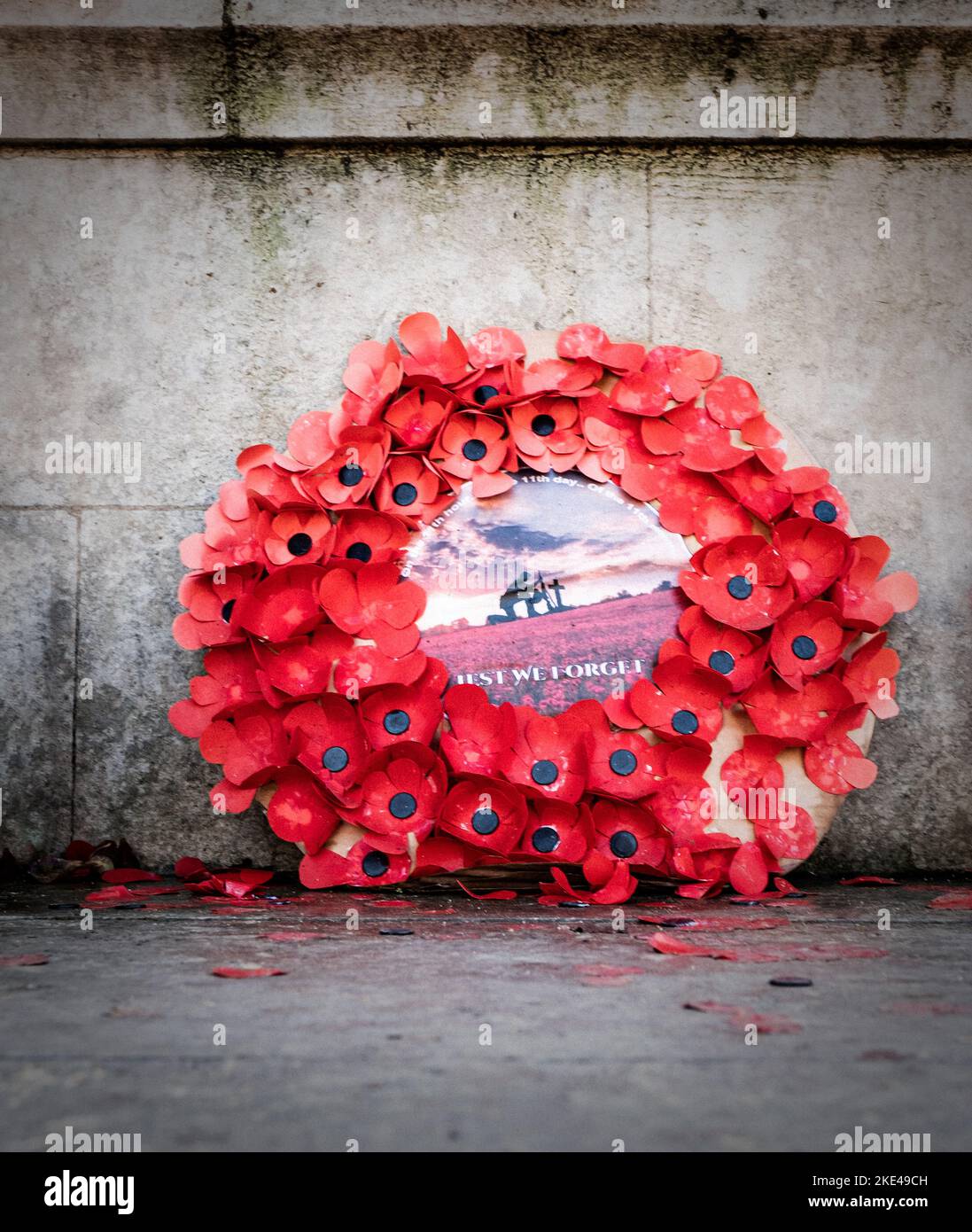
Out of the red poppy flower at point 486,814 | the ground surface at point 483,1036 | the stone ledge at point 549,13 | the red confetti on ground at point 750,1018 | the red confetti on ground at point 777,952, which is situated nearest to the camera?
the ground surface at point 483,1036

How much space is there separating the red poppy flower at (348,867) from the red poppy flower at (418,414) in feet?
3.26

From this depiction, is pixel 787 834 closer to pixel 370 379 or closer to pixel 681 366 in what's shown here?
pixel 681 366

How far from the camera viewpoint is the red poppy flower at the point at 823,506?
8.34ft

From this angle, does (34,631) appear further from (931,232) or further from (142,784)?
(931,232)

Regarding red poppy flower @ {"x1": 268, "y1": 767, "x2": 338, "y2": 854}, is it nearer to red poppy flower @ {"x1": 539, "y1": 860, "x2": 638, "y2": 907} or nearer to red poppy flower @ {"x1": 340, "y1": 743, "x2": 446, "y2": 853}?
red poppy flower @ {"x1": 340, "y1": 743, "x2": 446, "y2": 853}

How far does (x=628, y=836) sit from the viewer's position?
236 cm

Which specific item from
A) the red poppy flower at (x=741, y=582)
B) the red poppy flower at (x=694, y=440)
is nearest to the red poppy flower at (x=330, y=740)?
the red poppy flower at (x=741, y=582)

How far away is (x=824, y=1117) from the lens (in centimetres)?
99

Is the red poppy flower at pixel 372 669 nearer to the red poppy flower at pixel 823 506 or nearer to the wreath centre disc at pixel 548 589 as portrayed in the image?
the wreath centre disc at pixel 548 589

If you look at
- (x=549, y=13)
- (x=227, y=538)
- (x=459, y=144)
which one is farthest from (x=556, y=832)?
(x=549, y=13)

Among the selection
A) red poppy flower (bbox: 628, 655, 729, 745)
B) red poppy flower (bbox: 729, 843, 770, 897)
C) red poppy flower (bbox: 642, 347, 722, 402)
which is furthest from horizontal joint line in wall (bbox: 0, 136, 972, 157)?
red poppy flower (bbox: 729, 843, 770, 897)

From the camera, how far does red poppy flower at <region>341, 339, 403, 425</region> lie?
103 inches

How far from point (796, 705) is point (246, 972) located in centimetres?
146

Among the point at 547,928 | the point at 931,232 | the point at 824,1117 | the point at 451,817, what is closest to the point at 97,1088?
the point at 824,1117
